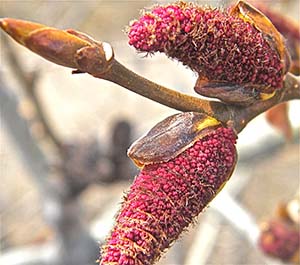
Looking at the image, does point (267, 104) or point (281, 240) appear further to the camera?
point (281, 240)

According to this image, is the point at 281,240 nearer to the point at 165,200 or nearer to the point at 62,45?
the point at 165,200

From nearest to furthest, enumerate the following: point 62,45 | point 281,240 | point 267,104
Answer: point 62,45 → point 267,104 → point 281,240

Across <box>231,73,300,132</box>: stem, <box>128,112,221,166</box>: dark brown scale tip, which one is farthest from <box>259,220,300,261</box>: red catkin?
<box>128,112,221,166</box>: dark brown scale tip

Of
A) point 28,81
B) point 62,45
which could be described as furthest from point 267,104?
point 28,81

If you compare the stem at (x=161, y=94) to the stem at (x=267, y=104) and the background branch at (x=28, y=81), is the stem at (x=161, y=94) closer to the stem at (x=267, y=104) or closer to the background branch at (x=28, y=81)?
the stem at (x=267, y=104)

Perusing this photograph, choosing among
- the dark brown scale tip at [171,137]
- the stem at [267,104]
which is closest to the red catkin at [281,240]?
the stem at [267,104]

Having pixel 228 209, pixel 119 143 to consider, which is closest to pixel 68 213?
pixel 119 143

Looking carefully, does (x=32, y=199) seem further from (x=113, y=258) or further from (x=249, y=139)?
(x=113, y=258)
